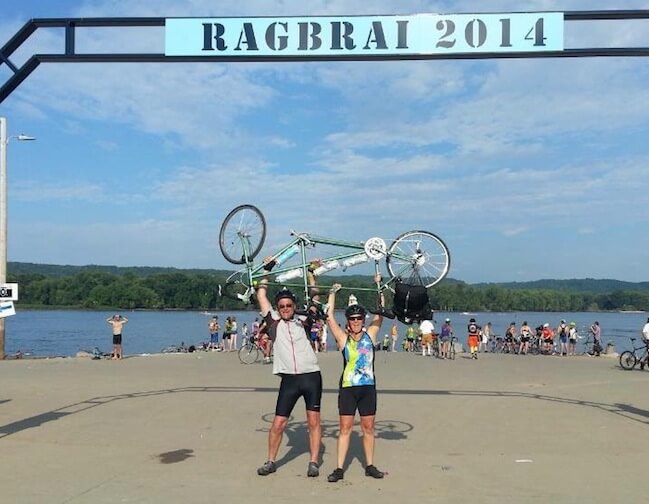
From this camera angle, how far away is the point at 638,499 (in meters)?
5.75

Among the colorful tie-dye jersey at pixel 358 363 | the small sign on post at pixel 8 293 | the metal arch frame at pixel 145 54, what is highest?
the metal arch frame at pixel 145 54

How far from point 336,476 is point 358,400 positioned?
72cm

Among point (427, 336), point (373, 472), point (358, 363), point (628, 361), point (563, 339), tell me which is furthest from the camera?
point (563, 339)

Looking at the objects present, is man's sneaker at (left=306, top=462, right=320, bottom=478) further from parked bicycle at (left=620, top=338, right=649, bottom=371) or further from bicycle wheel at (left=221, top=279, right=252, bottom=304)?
parked bicycle at (left=620, top=338, right=649, bottom=371)

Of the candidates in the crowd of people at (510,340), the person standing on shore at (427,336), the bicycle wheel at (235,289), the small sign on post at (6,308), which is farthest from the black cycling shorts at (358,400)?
the person standing on shore at (427,336)

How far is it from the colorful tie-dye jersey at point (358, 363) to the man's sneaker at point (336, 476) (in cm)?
78

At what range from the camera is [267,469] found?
21.5 ft

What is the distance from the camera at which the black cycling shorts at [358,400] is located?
256 inches

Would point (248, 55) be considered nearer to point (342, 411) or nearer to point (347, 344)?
point (347, 344)

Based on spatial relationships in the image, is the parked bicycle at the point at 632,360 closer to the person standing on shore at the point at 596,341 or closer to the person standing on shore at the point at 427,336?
the person standing on shore at the point at 427,336

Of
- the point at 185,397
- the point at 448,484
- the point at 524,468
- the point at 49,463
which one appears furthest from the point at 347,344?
the point at 185,397

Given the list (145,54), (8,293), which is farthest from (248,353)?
(145,54)

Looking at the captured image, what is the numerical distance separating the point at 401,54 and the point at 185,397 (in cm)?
712

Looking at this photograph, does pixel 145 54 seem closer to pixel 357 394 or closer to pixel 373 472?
pixel 357 394
